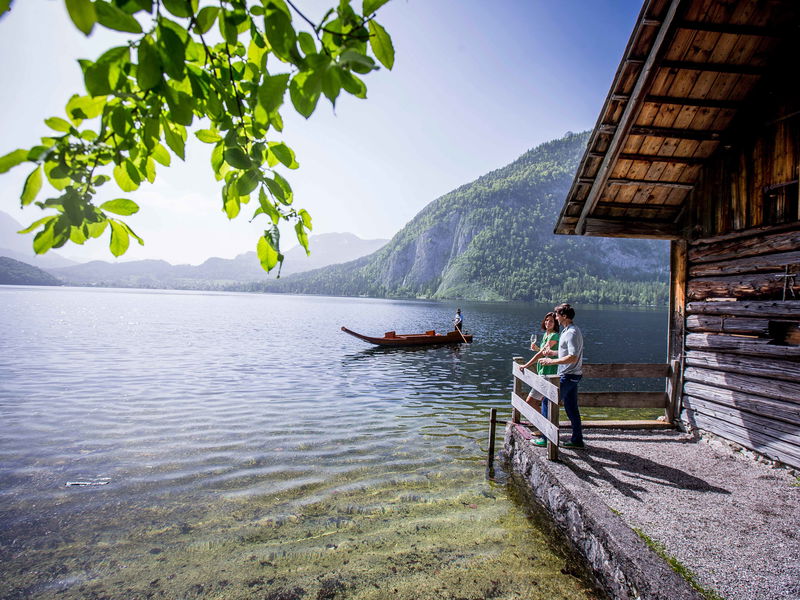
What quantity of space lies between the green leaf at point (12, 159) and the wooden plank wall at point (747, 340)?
329 inches

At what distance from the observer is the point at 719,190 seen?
7793mm

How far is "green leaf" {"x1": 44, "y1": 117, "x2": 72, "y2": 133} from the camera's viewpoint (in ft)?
4.24

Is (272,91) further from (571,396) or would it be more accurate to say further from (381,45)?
(571,396)

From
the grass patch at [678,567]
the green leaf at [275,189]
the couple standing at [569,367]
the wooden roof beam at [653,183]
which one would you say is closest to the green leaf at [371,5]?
the green leaf at [275,189]

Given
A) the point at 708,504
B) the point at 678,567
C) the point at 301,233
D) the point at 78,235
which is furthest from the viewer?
the point at 708,504

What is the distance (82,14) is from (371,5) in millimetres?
695

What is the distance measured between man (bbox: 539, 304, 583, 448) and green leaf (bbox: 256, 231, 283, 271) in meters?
6.56

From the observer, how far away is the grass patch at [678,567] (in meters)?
3.88

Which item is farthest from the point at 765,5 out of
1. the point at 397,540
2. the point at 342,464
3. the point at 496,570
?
the point at 342,464

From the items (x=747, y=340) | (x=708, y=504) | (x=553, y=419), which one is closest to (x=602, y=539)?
(x=708, y=504)

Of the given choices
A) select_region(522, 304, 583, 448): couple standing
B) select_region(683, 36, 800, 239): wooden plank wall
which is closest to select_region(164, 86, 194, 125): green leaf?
select_region(522, 304, 583, 448): couple standing

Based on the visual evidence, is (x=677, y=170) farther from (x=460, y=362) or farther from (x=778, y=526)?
(x=460, y=362)

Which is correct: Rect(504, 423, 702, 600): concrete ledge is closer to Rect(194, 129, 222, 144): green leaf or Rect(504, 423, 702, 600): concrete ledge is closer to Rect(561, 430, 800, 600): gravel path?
Rect(561, 430, 800, 600): gravel path

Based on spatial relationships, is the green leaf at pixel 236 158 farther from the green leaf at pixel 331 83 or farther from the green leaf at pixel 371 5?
the green leaf at pixel 371 5
